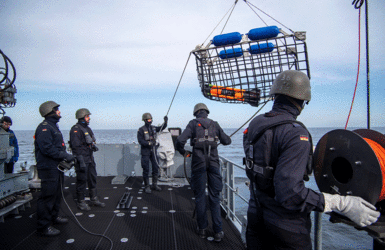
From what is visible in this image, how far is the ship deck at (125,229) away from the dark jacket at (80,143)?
1.21m

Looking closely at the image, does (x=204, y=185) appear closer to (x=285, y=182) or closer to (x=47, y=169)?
(x=285, y=182)

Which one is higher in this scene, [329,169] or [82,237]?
[329,169]

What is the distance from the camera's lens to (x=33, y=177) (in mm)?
6301

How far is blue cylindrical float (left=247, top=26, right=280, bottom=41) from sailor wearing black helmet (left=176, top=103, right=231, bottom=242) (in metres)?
1.60

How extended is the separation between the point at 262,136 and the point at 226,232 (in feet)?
9.15

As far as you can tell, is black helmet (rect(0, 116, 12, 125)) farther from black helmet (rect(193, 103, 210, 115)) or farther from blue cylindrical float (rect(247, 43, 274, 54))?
blue cylindrical float (rect(247, 43, 274, 54))

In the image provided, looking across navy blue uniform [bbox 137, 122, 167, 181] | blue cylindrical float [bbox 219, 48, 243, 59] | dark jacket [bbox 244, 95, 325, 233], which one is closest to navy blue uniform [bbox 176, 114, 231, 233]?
blue cylindrical float [bbox 219, 48, 243, 59]

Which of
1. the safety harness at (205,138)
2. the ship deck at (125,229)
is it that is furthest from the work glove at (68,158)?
the safety harness at (205,138)

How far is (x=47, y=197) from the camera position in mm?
3820

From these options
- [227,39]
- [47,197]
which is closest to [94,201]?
[47,197]

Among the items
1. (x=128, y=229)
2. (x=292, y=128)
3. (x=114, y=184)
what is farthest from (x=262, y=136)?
(x=114, y=184)

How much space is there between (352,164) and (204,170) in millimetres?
2521

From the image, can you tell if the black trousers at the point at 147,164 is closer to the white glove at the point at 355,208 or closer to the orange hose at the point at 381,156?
the white glove at the point at 355,208

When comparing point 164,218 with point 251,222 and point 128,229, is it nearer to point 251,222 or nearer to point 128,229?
point 128,229
